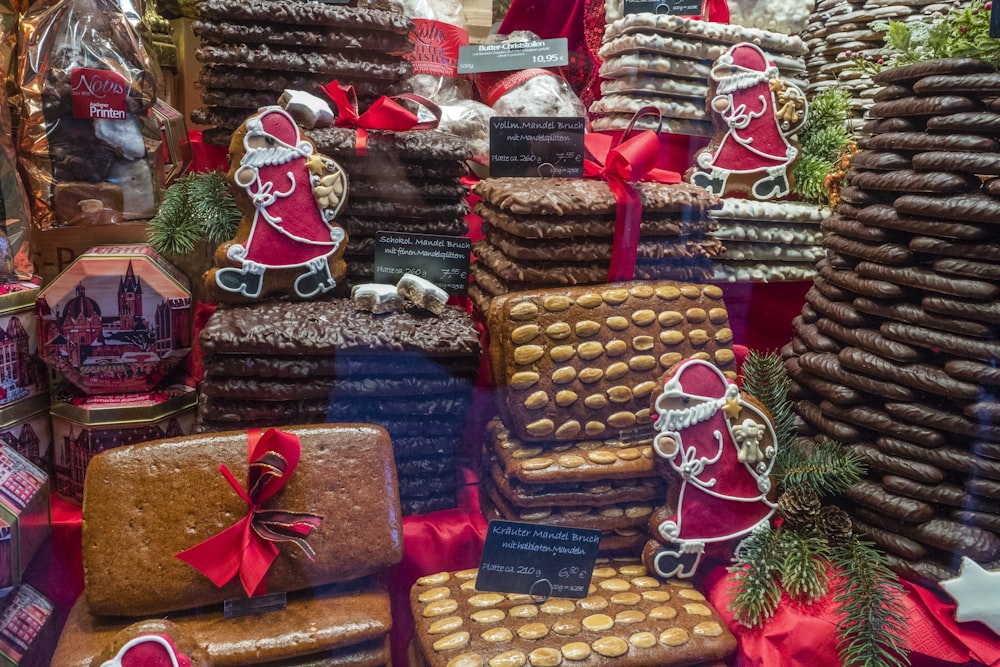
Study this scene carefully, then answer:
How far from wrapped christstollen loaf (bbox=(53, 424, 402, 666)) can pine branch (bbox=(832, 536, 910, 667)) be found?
2.78 feet

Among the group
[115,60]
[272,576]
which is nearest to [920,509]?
[272,576]

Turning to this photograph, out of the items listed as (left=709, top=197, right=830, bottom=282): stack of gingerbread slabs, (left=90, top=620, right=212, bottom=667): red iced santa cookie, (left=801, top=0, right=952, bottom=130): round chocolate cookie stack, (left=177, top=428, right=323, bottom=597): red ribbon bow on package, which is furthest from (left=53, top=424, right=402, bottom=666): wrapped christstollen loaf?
(left=801, top=0, right=952, bottom=130): round chocolate cookie stack

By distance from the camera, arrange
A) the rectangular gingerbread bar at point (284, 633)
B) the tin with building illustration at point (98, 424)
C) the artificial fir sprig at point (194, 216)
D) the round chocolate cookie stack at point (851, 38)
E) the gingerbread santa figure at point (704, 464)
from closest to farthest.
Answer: the rectangular gingerbread bar at point (284, 633) < the gingerbread santa figure at point (704, 464) < the tin with building illustration at point (98, 424) < the artificial fir sprig at point (194, 216) < the round chocolate cookie stack at point (851, 38)

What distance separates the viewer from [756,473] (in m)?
1.57

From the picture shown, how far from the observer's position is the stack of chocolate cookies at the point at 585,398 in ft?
5.18

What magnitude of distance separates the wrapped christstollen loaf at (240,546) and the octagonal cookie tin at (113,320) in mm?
356

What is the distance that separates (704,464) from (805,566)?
27 centimetres

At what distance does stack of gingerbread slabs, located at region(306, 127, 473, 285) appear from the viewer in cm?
183

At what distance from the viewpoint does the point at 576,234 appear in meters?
1.69

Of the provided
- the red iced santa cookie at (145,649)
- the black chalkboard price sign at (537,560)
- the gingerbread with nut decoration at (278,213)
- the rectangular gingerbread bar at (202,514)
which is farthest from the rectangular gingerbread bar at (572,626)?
the gingerbread with nut decoration at (278,213)

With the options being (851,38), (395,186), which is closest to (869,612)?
(395,186)

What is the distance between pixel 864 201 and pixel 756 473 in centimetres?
62

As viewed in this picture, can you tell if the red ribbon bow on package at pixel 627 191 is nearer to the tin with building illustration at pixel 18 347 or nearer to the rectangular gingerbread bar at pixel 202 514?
the rectangular gingerbread bar at pixel 202 514

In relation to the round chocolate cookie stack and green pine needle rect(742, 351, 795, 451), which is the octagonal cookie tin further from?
the round chocolate cookie stack
